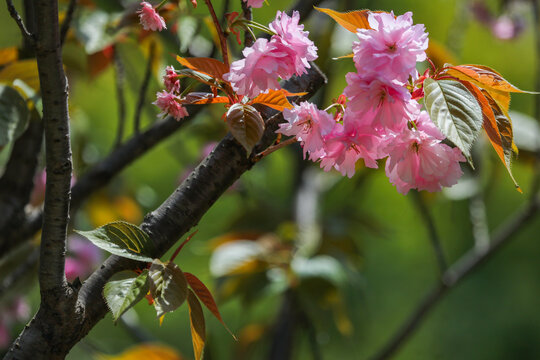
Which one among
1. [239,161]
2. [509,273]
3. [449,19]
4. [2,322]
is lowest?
[509,273]

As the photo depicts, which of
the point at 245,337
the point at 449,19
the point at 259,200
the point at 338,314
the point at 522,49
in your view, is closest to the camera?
the point at 338,314

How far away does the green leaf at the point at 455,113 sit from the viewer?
408mm

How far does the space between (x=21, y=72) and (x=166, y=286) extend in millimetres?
453

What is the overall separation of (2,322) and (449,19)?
8.54 feet

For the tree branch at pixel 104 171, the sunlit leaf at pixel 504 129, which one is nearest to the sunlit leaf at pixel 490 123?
the sunlit leaf at pixel 504 129

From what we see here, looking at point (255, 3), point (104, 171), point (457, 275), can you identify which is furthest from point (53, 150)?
point (457, 275)

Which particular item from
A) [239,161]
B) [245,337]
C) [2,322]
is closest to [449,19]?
[245,337]

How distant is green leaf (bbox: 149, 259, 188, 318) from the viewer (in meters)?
0.42

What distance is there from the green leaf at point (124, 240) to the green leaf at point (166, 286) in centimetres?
1

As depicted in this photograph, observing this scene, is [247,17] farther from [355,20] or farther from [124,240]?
[124,240]

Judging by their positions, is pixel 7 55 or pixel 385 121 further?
pixel 7 55

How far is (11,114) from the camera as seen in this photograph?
703 mm

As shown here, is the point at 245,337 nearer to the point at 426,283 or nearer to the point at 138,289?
the point at 138,289

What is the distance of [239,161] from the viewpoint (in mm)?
505
